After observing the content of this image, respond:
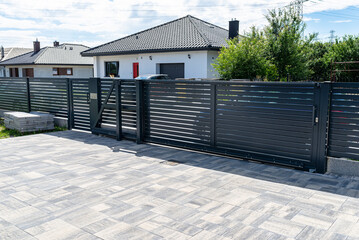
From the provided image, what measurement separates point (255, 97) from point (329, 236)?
3.23m

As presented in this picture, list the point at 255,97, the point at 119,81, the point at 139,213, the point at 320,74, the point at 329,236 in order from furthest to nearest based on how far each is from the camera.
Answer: the point at 320,74 < the point at 119,81 < the point at 255,97 < the point at 139,213 < the point at 329,236

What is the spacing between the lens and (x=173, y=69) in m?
22.8

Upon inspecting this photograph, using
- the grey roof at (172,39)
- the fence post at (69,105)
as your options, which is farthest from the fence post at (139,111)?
the grey roof at (172,39)

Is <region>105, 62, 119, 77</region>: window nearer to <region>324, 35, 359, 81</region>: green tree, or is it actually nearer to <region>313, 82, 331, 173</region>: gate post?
<region>324, 35, 359, 81</region>: green tree

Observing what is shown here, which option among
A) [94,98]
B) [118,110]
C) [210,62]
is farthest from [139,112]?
[210,62]

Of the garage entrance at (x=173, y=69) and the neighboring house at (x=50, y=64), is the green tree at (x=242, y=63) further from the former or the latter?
the neighboring house at (x=50, y=64)

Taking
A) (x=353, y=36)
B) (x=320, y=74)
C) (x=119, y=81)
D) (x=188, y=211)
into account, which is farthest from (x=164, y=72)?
(x=188, y=211)

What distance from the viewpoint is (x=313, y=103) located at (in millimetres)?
5633

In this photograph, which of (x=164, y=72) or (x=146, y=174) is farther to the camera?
(x=164, y=72)

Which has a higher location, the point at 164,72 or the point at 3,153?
the point at 164,72

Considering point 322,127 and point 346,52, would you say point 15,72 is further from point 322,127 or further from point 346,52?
point 322,127

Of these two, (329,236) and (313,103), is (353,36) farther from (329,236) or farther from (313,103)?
(329,236)

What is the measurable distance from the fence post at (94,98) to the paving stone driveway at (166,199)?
231cm

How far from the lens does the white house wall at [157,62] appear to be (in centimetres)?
2094
